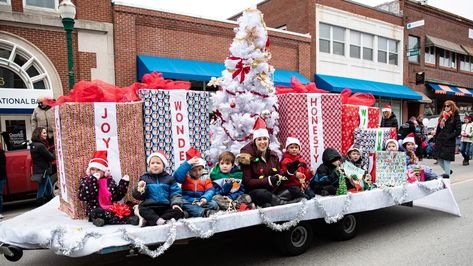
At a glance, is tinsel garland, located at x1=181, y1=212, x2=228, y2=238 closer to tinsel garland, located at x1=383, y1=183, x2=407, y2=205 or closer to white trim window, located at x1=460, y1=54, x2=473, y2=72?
tinsel garland, located at x1=383, y1=183, x2=407, y2=205

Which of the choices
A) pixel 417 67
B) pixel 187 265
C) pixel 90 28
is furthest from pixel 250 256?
pixel 417 67

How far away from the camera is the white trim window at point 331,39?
64.1 feet

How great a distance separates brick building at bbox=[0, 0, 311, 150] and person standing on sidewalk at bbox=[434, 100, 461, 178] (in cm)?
839

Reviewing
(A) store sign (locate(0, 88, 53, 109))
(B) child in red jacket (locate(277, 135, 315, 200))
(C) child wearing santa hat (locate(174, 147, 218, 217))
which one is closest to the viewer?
(C) child wearing santa hat (locate(174, 147, 218, 217))

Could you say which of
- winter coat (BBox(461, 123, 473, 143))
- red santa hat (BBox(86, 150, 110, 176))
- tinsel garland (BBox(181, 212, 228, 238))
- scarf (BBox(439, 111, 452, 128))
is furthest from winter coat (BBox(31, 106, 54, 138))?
winter coat (BBox(461, 123, 473, 143))

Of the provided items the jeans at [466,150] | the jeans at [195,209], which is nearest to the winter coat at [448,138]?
the jeans at [466,150]

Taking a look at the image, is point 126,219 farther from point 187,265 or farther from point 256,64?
point 256,64

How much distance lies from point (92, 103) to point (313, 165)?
10.3ft

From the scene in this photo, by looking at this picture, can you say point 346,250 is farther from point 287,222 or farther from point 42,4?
point 42,4

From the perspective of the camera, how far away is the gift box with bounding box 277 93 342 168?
17.2 feet

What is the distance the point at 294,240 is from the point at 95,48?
1073 centimetres

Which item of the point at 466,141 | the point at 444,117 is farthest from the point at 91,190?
the point at 466,141

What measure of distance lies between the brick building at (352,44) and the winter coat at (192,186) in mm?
15139

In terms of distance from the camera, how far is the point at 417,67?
2412 centimetres
